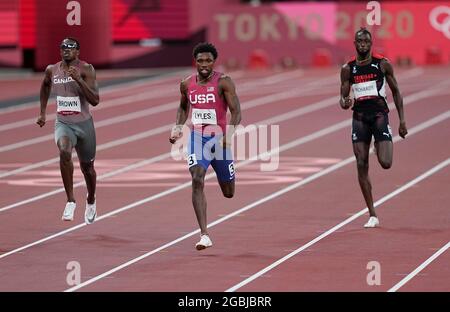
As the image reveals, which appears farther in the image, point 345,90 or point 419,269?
point 345,90

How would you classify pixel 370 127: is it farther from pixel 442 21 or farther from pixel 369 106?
pixel 442 21

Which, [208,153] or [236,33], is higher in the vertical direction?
[208,153]

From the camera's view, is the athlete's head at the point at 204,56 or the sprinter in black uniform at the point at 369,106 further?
the sprinter in black uniform at the point at 369,106

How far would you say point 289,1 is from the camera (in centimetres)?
4319

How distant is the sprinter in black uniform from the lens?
14.6 m

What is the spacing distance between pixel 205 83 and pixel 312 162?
7.88 m

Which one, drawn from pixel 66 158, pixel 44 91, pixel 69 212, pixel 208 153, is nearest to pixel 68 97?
pixel 44 91

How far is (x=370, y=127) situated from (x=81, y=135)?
3.20m

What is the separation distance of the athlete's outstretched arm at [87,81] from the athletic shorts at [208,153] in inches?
63.7

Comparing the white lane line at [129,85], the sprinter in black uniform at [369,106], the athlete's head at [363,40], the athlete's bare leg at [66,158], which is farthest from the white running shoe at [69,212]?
the white lane line at [129,85]

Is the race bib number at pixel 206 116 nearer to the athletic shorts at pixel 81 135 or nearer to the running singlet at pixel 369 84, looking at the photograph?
the athletic shorts at pixel 81 135

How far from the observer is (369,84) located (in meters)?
14.6

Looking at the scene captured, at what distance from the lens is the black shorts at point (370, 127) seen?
14633 mm

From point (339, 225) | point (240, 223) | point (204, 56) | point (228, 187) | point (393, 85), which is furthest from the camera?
point (240, 223)
